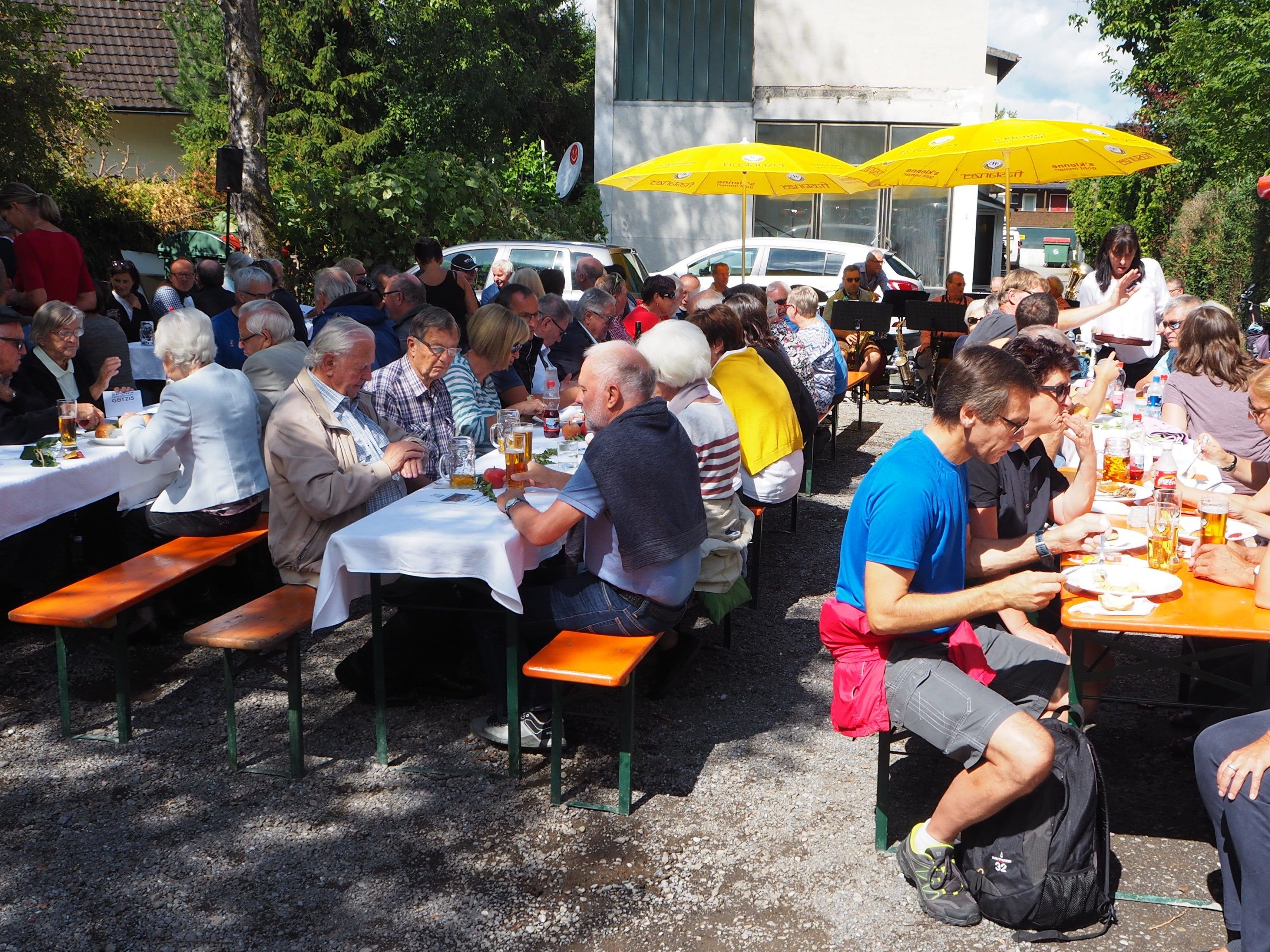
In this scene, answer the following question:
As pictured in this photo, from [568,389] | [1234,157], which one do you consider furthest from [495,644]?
[1234,157]

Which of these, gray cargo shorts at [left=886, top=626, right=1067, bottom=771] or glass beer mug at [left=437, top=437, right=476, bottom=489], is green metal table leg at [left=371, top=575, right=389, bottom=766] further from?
gray cargo shorts at [left=886, top=626, right=1067, bottom=771]

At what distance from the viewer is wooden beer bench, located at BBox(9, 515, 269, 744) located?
394cm

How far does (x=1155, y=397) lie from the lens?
660 centimetres

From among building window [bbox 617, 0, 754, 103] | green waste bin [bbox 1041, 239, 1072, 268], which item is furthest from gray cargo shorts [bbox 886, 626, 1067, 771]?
green waste bin [bbox 1041, 239, 1072, 268]

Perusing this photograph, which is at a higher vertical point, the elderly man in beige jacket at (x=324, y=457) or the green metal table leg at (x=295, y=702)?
the elderly man in beige jacket at (x=324, y=457)

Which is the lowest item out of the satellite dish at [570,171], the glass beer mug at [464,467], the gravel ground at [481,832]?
the gravel ground at [481,832]

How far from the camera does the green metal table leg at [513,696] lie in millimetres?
3871

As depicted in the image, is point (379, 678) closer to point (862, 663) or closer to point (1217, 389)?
point (862, 663)

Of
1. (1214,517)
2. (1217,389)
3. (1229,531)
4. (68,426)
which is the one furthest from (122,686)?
(1217,389)

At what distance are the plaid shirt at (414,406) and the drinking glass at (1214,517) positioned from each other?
10.1 feet

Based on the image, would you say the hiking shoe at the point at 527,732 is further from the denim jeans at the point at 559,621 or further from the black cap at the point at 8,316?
the black cap at the point at 8,316

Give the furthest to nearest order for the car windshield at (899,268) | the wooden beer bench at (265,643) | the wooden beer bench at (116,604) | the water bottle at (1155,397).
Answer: the car windshield at (899,268), the water bottle at (1155,397), the wooden beer bench at (116,604), the wooden beer bench at (265,643)

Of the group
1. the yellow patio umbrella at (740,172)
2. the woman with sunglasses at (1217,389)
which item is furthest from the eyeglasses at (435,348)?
the yellow patio umbrella at (740,172)

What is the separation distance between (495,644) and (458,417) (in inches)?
56.9
